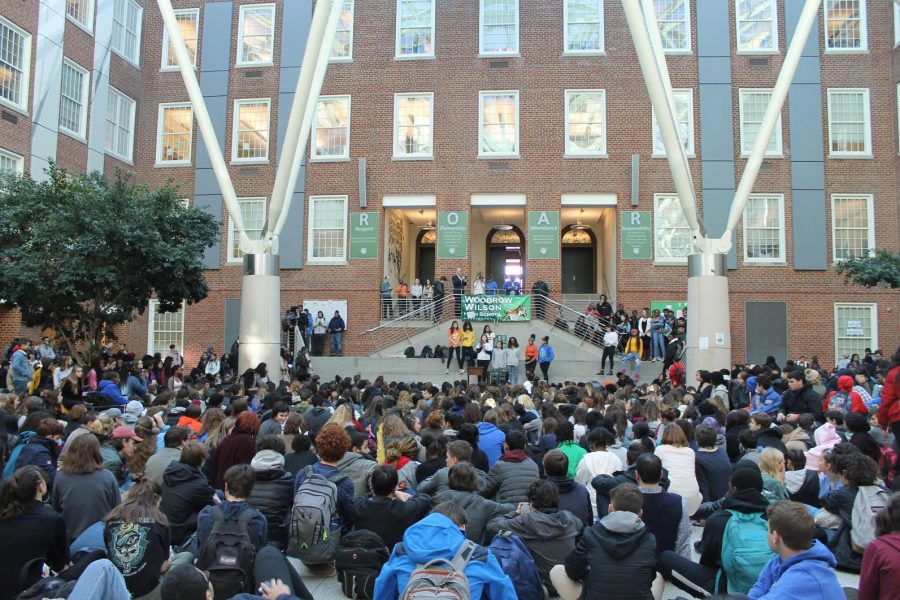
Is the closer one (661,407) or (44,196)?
(661,407)

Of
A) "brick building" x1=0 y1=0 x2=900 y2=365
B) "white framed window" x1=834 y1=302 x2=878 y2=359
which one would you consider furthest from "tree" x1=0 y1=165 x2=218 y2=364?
"white framed window" x1=834 y1=302 x2=878 y2=359

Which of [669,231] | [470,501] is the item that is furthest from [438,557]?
[669,231]

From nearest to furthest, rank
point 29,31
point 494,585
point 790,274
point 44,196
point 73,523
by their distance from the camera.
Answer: point 494,585
point 73,523
point 44,196
point 29,31
point 790,274

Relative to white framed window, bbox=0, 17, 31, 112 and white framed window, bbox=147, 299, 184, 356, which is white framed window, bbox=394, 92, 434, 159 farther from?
white framed window, bbox=0, 17, 31, 112

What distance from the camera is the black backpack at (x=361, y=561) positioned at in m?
6.43

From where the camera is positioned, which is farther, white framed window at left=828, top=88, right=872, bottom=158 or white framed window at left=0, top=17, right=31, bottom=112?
white framed window at left=828, top=88, right=872, bottom=158

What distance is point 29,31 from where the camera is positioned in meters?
25.7

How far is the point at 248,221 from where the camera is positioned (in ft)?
105

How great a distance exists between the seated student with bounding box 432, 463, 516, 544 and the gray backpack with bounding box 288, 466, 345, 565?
0.92m

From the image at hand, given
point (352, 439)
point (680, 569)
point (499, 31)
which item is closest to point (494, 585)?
point (680, 569)

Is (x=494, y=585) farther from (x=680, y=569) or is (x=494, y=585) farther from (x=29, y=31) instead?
(x=29, y=31)

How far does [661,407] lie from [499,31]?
2299 cm

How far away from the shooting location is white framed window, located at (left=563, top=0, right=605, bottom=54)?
30656 millimetres

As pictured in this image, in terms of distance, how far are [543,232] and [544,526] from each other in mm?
24495
